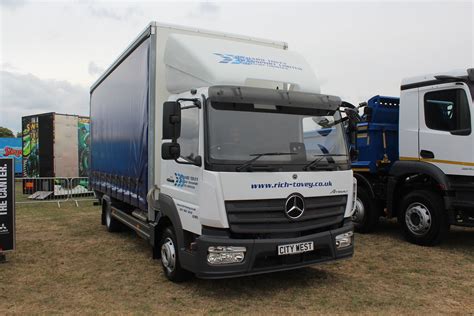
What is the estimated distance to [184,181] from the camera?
16.0 feet

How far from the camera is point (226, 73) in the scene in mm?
4863

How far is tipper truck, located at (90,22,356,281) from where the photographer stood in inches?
173

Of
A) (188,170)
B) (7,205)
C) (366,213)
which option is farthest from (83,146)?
(188,170)

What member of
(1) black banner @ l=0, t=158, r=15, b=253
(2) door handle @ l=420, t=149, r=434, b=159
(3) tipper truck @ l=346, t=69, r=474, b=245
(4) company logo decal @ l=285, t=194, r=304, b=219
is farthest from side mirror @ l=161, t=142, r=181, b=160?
(2) door handle @ l=420, t=149, r=434, b=159

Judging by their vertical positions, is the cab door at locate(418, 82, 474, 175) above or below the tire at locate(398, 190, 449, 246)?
above

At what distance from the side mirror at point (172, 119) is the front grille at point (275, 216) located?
1.01m

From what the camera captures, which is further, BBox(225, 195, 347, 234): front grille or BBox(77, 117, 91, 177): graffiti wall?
BBox(77, 117, 91, 177): graffiti wall

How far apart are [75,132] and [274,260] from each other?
1485cm

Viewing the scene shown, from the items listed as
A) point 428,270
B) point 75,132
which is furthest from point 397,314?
point 75,132

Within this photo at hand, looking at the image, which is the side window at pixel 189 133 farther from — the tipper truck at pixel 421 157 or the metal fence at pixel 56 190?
the metal fence at pixel 56 190

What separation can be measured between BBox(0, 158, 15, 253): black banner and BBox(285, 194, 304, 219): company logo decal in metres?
4.55

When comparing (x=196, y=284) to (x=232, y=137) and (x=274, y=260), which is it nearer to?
(x=274, y=260)

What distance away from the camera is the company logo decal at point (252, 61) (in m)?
5.08

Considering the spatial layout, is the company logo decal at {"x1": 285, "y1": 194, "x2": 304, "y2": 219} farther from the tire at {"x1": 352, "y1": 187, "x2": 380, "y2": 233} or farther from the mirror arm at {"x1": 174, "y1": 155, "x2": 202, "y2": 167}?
the tire at {"x1": 352, "y1": 187, "x2": 380, "y2": 233}
